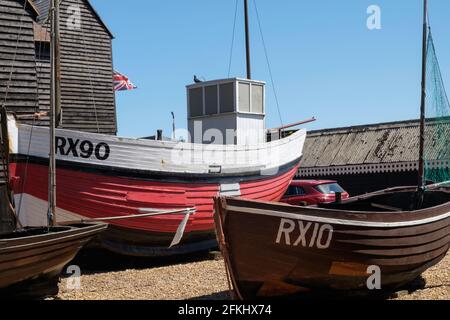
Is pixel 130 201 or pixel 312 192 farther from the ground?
pixel 130 201

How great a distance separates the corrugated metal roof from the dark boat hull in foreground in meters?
16.6

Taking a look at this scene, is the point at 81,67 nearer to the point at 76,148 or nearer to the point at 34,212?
the point at 76,148

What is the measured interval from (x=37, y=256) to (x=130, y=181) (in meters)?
3.72

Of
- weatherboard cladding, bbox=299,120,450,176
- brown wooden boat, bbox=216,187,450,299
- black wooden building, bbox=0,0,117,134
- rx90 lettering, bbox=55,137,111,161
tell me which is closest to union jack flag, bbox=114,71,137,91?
black wooden building, bbox=0,0,117,134

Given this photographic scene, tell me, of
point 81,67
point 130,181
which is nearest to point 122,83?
point 81,67

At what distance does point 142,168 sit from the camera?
12.0m

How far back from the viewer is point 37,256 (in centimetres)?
838

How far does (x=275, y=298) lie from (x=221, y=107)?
30.5 feet

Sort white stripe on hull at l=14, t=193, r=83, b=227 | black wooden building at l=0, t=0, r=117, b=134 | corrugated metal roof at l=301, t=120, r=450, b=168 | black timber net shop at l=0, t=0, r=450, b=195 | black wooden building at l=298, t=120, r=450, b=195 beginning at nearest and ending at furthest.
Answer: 1. white stripe on hull at l=14, t=193, r=83, b=227
2. black wooden building at l=0, t=0, r=117, b=134
3. black timber net shop at l=0, t=0, r=450, b=195
4. black wooden building at l=298, t=120, r=450, b=195
5. corrugated metal roof at l=301, t=120, r=450, b=168

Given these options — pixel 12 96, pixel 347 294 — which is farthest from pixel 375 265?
pixel 12 96

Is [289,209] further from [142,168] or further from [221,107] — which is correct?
[221,107]

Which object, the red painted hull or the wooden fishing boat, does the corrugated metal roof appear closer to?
the wooden fishing boat

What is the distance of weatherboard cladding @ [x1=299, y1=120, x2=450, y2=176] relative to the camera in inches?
915

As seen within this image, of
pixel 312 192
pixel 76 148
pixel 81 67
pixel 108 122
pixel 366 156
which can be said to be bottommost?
pixel 312 192
